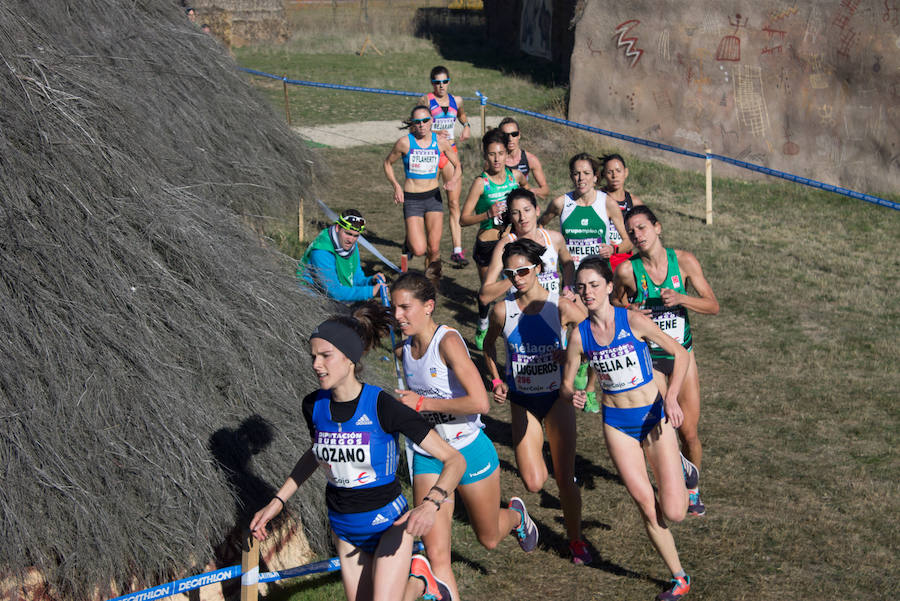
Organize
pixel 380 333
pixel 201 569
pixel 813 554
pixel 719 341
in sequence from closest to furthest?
pixel 380 333 < pixel 201 569 < pixel 813 554 < pixel 719 341

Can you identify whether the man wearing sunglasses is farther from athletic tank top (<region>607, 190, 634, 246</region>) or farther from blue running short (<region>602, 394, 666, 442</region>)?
blue running short (<region>602, 394, 666, 442</region>)

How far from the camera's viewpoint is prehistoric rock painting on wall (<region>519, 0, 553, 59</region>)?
2966 cm

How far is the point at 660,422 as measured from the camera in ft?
18.4

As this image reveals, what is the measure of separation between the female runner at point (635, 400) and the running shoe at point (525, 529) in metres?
0.78

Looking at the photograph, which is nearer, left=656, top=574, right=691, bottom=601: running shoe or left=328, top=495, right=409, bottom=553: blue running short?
left=328, top=495, right=409, bottom=553: blue running short

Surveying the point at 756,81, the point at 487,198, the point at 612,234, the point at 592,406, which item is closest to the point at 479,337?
the point at 487,198

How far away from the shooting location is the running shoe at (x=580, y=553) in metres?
6.11

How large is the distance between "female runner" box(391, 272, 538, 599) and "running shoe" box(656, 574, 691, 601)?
1.07 metres

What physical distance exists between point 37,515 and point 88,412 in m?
0.61

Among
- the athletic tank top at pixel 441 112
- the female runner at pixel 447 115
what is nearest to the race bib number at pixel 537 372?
the female runner at pixel 447 115

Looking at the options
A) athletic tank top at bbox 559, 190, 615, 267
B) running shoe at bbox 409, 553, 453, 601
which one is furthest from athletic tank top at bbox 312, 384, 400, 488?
athletic tank top at bbox 559, 190, 615, 267

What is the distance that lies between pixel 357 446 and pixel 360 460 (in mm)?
74

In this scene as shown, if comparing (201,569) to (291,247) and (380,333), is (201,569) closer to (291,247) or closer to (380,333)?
(380,333)

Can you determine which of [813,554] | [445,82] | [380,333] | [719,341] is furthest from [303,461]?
[445,82]
